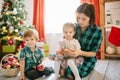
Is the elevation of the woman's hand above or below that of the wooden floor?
above

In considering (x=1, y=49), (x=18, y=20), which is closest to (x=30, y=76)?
(x=1, y=49)

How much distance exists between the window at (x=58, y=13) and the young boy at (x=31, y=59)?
1.45m

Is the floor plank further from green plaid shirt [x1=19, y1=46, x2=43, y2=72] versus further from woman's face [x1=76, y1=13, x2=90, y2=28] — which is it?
A: green plaid shirt [x1=19, y1=46, x2=43, y2=72]

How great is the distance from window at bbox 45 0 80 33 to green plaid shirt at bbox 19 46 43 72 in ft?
4.72

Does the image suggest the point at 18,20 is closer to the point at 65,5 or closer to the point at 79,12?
the point at 65,5

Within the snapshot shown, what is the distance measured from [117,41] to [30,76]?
1.35m

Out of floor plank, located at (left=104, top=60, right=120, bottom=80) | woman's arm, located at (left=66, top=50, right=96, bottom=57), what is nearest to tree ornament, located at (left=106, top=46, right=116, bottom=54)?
floor plank, located at (left=104, top=60, right=120, bottom=80)

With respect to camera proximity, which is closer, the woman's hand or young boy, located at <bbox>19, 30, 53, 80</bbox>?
the woman's hand

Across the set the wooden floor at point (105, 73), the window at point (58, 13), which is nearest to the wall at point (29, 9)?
the window at point (58, 13)

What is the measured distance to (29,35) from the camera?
174 centimetres

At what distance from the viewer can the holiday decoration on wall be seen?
9.13 ft

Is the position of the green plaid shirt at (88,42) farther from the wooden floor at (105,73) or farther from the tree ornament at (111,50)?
A: the tree ornament at (111,50)

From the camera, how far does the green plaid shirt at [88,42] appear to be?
1.71 meters

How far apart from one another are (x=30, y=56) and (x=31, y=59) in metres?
0.03
